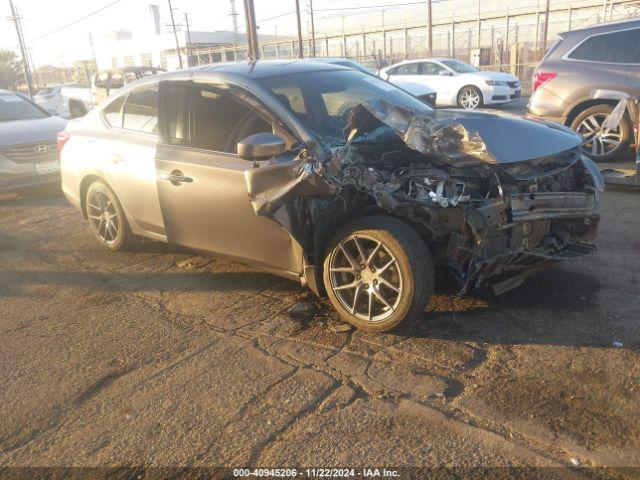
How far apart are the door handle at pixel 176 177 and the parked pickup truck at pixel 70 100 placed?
661 inches

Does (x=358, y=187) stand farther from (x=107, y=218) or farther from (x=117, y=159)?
(x=107, y=218)

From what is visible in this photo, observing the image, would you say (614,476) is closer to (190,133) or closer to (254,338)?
(254,338)

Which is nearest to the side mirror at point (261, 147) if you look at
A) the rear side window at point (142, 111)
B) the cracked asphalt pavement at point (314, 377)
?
the cracked asphalt pavement at point (314, 377)

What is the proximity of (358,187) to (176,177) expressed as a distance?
1.63 meters

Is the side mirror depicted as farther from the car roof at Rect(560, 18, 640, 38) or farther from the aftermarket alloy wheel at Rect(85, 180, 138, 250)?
the car roof at Rect(560, 18, 640, 38)

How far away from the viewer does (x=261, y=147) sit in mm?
3551

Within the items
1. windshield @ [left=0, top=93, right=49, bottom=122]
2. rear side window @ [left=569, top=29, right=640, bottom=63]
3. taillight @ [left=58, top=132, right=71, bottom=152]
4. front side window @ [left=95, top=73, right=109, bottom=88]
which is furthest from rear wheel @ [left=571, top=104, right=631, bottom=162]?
front side window @ [left=95, top=73, right=109, bottom=88]

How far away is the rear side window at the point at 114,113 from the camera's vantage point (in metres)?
5.32

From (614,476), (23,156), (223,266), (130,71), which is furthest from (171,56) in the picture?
(614,476)

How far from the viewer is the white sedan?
15891 millimetres

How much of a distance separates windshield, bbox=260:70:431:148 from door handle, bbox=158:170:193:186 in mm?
942

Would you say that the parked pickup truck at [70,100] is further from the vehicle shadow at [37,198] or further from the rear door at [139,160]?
the rear door at [139,160]

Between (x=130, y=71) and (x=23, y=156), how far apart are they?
31.4 feet

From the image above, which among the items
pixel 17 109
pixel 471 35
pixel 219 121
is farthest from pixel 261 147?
pixel 471 35
